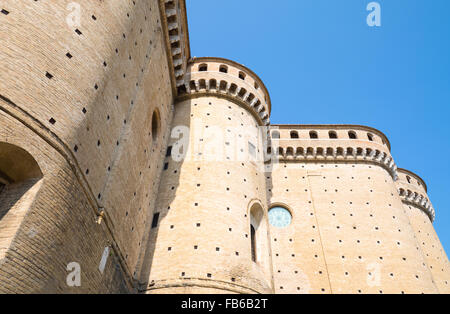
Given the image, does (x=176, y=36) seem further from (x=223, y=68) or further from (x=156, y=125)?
(x=156, y=125)

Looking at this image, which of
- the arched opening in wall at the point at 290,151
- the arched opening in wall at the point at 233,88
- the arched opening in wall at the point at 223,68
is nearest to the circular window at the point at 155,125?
the arched opening in wall at the point at 233,88

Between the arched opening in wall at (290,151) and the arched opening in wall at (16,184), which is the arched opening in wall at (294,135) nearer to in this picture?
the arched opening in wall at (290,151)

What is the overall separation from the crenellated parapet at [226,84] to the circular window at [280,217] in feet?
10.9

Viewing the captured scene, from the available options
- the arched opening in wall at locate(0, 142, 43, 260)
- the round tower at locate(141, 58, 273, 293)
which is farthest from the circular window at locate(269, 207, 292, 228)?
the arched opening in wall at locate(0, 142, 43, 260)

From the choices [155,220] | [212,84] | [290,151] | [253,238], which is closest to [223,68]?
[212,84]

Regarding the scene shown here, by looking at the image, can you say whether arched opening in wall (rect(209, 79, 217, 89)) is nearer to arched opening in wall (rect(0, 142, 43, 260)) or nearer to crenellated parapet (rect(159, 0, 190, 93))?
crenellated parapet (rect(159, 0, 190, 93))

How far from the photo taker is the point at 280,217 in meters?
12.9

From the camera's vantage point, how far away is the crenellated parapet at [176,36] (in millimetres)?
10406

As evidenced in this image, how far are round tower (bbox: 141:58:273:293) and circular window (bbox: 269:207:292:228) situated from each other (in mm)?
2069

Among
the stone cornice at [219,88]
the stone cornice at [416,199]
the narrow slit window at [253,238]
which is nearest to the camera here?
the narrow slit window at [253,238]

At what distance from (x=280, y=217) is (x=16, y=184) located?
381 inches

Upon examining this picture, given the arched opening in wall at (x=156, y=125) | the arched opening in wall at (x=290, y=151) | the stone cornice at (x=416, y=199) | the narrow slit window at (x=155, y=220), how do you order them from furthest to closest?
1. the stone cornice at (x=416, y=199)
2. the arched opening in wall at (x=290, y=151)
3. the arched opening in wall at (x=156, y=125)
4. the narrow slit window at (x=155, y=220)

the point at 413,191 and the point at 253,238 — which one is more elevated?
the point at 413,191
